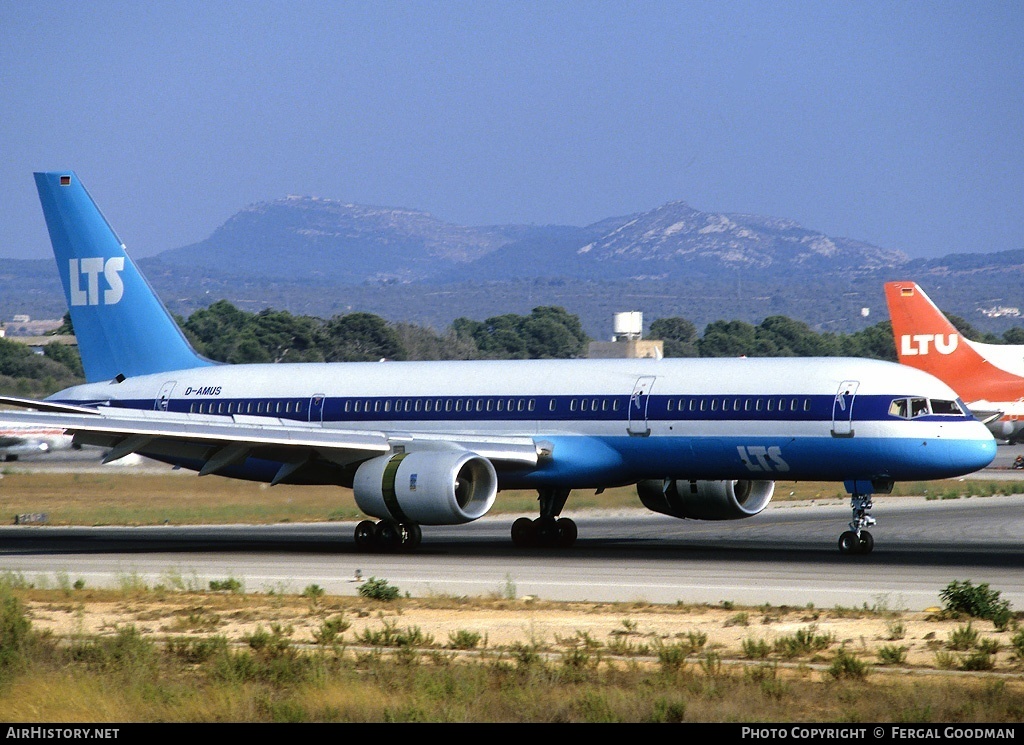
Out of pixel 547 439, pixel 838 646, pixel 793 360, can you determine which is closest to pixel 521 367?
pixel 547 439

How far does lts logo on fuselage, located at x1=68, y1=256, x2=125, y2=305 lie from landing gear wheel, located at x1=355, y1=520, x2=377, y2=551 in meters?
11.1

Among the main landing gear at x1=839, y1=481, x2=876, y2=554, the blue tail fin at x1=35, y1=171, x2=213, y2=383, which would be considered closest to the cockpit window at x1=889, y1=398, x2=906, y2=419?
the main landing gear at x1=839, y1=481, x2=876, y2=554

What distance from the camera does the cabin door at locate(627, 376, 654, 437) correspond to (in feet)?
108

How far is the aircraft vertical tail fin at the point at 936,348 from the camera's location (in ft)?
227

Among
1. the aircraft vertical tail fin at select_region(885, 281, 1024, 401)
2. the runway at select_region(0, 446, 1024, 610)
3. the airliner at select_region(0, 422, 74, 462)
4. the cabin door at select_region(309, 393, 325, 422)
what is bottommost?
the airliner at select_region(0, 422, 74, 462)

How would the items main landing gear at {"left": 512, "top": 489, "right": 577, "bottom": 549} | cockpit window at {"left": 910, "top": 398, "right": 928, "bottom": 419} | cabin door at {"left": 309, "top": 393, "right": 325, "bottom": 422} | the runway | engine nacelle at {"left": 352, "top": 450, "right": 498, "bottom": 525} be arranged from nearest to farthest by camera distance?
the runway
cockpit window at {"left": 910, "top": 398, "right": 928, "bottom": 419}
engine nacelle at {"left": 352, "top": 450, "right": 498, "bottom": 525}
main landing gear at {"left": 512, "top": 489, "right": 577, "bottom": 549}
cabin door at {"left": 309, "top": 393, "right": 325, "bottom": 422}

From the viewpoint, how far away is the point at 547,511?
35688mm

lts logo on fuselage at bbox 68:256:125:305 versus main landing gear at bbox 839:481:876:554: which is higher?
lts logo on fuselage at bbox 68:256:125:305

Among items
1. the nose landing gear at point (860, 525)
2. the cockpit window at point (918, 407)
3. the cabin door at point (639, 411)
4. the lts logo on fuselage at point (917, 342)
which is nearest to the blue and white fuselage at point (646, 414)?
the cabin door at point (639, 411)

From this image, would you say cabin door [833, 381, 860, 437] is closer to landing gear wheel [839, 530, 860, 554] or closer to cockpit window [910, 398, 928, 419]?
cockpit window [910, 398, 928, 419]

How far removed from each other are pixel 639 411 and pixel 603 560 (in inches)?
148

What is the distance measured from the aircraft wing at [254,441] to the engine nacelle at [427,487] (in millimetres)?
520

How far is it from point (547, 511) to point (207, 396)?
9875 mm

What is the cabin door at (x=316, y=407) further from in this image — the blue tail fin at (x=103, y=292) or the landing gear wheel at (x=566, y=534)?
the landing gear wheel at (x=566, y=534)
